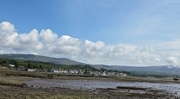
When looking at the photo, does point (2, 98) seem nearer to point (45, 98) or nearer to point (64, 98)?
point (45, 98)

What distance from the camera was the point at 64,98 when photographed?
3931 cm

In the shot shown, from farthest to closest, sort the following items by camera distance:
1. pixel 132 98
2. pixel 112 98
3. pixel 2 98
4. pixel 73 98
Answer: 1. pixel 132 98
2. pixel 112 98
3. pixel 73 98
4. pixel 2 98

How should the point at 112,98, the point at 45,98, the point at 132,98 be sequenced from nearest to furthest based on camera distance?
the point at 45,98 < the point at 112,98 < the point at 132,98

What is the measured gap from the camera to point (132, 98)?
46.8 metres

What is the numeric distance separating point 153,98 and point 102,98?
12117 millimetres

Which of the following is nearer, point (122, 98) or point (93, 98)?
point (93, 98)

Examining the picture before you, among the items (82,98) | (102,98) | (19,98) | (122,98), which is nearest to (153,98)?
(122,98)

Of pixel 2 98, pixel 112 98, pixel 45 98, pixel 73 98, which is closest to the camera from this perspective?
pixel 2 98

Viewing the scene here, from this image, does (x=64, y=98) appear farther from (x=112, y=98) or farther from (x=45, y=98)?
(x=112, y=98)

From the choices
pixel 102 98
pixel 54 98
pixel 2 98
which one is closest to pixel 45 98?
pixel 54 98

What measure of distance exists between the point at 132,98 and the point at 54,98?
1546 centimetres

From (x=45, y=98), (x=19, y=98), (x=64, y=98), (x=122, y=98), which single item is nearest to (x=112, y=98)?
(x=122, y=98)

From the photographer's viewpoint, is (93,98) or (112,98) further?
(112,98)

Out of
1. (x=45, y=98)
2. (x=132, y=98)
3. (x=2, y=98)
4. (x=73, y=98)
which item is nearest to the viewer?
(x=2, y=98)
